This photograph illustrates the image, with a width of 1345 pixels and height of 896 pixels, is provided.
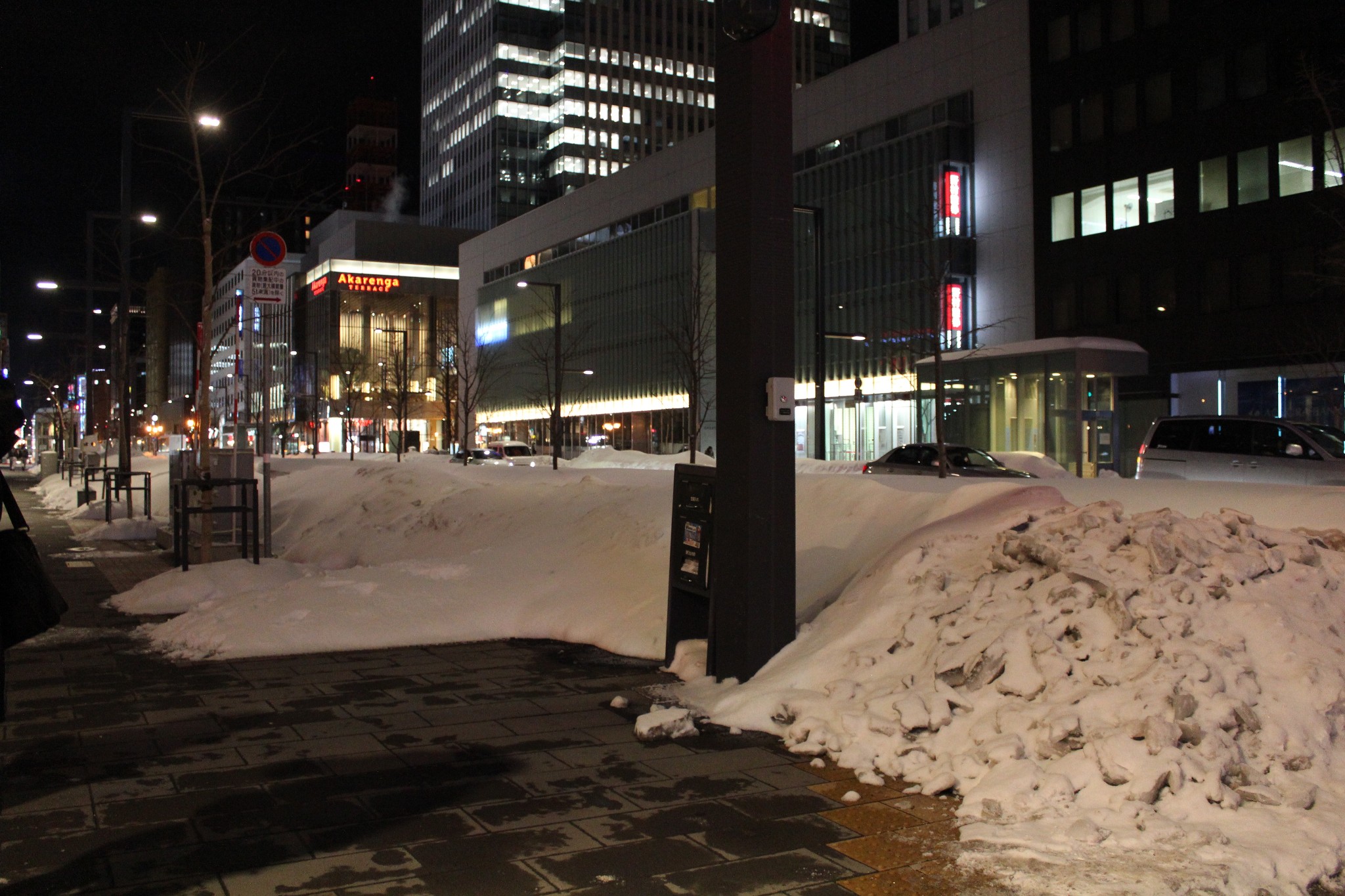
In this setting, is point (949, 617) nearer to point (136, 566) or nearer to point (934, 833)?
point (934, 833)

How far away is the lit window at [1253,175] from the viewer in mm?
37688

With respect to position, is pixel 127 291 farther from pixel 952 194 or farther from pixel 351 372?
pixel 351 372

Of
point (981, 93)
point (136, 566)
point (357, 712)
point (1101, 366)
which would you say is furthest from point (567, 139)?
point (357, 712)

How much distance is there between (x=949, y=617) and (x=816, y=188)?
52.8 metres

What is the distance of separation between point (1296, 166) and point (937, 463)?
2022cm

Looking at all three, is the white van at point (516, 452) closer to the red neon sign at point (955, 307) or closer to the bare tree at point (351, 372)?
the red neon sign at point (955, 307)

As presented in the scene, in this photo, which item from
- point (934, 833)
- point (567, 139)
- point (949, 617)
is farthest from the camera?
point (567, 139)

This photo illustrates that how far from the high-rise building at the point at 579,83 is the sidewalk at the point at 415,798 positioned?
14500 cm

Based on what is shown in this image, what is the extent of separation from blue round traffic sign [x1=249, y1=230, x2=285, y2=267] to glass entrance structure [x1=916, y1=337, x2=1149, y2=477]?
79.7 ft

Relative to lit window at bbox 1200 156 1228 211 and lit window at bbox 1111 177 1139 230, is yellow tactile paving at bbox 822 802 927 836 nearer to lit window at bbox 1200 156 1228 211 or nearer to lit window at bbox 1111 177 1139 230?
lit window at bbox 1200 156 1228 211

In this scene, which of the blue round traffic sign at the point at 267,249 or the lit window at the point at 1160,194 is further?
the lit window at the point at 1160,194

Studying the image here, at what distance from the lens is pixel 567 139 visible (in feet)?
482

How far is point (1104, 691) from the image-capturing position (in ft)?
19.3

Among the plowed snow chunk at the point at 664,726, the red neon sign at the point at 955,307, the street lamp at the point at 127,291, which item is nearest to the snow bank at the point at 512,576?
the plowed snow chunk at the point at 664,726
